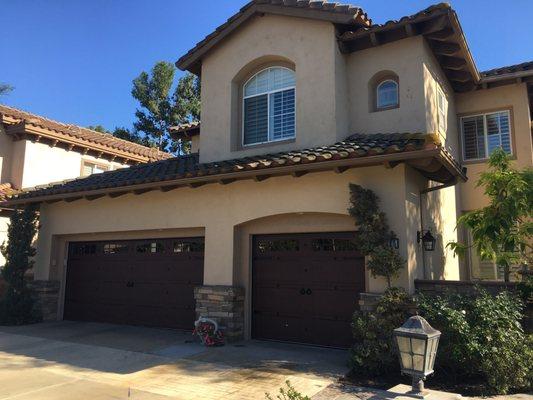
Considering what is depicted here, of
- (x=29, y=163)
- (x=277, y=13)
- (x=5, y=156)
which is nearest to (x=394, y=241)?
(x=277, y=13)

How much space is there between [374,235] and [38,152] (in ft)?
47.5

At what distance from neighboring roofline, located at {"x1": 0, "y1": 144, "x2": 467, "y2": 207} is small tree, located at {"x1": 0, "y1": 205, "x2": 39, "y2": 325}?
2.66 m

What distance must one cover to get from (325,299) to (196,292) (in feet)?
9.67

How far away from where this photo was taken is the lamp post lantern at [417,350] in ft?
16.9

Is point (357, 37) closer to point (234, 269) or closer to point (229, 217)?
point (229, 217)

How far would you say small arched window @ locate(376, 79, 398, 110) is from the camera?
10391mm

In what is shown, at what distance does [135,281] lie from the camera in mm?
12539

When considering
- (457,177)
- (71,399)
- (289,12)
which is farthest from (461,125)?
(71,399)

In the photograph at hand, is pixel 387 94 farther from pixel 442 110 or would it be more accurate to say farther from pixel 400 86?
pixel 442 110

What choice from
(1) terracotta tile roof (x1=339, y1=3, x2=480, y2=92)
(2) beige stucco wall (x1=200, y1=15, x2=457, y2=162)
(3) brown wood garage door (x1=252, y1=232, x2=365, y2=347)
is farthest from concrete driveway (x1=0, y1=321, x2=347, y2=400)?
(1) terracotta tile roof (x1=339, y1=3, x2=480, y2=92)

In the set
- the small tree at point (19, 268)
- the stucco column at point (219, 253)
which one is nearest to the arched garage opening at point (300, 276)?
the stucco column at point (219, 253)

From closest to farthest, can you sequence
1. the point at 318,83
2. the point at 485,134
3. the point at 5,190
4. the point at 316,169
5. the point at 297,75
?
the point at 316,169 → the point at 318,83 → the point at 297,75 → the point at 485,134 → the point at 5,190

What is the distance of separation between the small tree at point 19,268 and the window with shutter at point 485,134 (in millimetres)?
12672

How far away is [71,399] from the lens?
251 inches
